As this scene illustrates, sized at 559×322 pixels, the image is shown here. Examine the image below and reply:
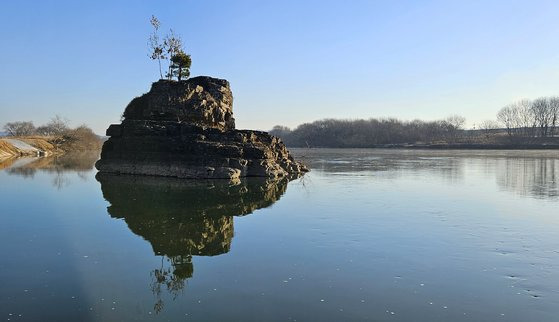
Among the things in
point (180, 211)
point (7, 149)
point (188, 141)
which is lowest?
point (180, 211)

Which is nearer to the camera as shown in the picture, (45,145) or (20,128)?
(45,145)

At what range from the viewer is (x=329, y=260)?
12.3 meters

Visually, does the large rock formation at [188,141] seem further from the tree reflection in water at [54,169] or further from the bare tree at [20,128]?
the bare tree at [20,128]

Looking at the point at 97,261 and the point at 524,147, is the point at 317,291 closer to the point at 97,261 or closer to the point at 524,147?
the point at 97,261

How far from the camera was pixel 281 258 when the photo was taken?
12.6 m

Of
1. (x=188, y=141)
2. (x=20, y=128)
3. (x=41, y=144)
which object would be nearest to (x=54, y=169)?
(x=188, y=141)

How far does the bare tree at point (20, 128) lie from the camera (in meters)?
170

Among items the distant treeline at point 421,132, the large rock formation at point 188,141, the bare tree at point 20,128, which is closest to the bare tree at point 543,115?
the distant treeline at point 421,132

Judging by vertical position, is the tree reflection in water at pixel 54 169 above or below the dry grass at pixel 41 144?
below

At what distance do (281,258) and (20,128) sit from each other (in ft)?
620

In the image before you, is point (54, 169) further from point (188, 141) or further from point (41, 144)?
point (41, 144)

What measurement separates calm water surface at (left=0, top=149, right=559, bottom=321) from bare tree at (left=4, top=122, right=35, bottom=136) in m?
167

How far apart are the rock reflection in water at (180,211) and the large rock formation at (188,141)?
2.10 metres

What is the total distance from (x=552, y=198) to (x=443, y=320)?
19894 millimetres
